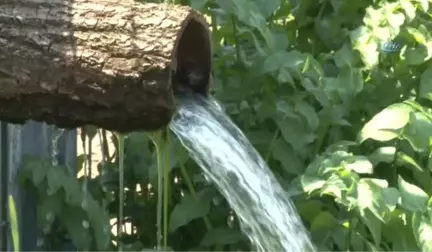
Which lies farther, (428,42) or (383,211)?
(428,42)

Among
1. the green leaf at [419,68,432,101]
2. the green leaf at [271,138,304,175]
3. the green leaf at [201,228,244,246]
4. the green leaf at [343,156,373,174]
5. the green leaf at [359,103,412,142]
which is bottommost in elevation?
the green leaf at [201,228,244,246]

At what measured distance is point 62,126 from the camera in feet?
6.68

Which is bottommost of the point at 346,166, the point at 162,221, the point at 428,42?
the point at 162,221

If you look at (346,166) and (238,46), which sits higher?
(238,46)

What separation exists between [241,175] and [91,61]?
0.48 metres

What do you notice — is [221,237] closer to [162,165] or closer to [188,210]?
[188,210]

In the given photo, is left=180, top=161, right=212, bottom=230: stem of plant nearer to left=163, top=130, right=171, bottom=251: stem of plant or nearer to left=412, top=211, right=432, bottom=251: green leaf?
left=163, top=130, right=171, bottom=251: stem of plant

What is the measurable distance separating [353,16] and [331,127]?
1.35 feet

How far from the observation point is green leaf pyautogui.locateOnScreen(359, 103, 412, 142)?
7.39ft

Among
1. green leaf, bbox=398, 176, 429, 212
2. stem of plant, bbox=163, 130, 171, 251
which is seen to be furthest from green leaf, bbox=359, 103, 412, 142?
stem of plant, bbox=163, 130, 171, 251

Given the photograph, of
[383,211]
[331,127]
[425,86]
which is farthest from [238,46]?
[383,211]

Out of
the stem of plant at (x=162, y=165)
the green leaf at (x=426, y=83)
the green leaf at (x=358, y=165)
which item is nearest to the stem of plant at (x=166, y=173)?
the stem of plant at (x=162, y=165)

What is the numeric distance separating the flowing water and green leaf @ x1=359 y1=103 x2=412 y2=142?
250 millimetres

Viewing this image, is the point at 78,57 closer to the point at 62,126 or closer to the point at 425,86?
the point at 62,126
